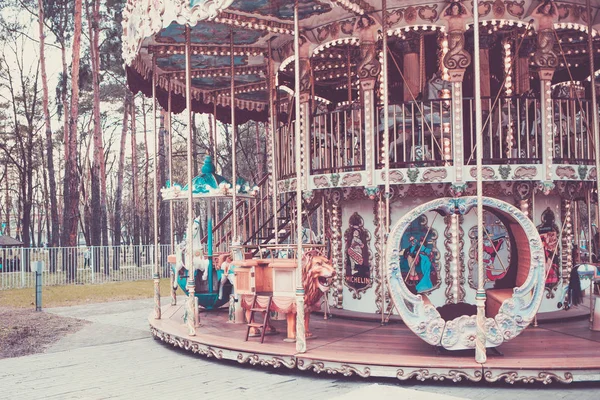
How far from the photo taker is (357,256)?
41.2 ft

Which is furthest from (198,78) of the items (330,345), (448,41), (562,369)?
(562,369)

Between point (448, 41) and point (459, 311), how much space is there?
5.06m

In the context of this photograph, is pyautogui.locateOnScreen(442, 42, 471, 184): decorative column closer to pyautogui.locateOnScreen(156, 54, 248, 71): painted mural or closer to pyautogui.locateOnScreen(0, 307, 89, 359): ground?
pyautogui.locateOnScreen(156, 54, 248, 71): painted mural

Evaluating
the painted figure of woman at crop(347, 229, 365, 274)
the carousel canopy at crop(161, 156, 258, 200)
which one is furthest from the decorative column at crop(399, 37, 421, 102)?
the carousel canopy at crop(161, 156, 258, 200)

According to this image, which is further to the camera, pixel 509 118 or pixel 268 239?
pixel 268 239

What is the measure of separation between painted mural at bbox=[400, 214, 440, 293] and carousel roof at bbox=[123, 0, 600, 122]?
12.3 ft

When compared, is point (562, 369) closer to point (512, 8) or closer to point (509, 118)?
point (509, 118)

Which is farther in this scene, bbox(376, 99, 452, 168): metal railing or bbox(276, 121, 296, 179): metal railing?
bbox(276, 121, 296, 179): metal railing

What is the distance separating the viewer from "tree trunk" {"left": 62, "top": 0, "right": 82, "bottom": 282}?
1122 inches

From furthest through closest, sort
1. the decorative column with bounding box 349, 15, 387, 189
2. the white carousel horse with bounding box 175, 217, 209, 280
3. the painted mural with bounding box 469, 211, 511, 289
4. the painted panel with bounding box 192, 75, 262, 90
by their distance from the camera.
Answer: the painted panel with bounding box 192, 75, 262, 90 → the white carousel horse with bounding box 175, 217, 209, 280 → the painted mural with bounding box 469, 211, 511, 289 → the decorative column with bounding box 349, 15, 387, 189

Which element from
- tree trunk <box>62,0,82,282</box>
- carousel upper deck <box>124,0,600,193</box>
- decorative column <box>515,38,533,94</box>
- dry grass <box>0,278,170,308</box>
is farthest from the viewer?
tree trunk <box>62,0,82,282</box>

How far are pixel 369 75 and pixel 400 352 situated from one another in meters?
5.35

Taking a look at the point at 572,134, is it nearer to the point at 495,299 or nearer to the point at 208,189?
the point at 495,299

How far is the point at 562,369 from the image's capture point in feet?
25.4
